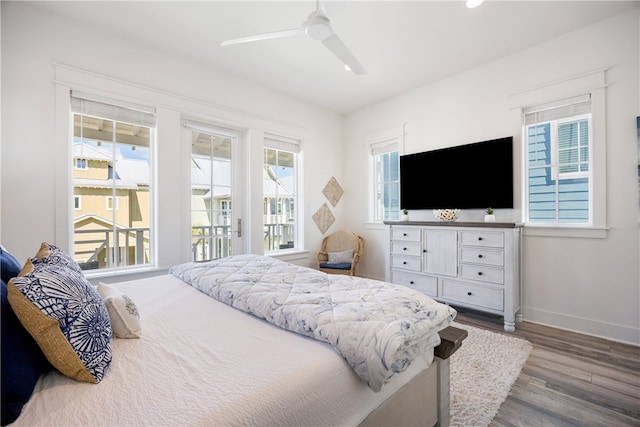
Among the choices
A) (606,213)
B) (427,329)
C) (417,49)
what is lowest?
(427,329)

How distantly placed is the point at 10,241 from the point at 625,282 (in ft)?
17.0

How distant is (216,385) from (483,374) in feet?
6.38

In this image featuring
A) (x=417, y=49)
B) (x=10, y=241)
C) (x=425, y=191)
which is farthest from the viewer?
(x=425, y=191)

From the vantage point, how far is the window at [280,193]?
13.1ft

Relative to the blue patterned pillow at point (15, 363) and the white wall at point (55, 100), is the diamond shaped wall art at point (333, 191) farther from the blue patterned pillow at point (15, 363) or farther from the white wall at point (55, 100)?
the blue patterned pillow at point (15, 363)

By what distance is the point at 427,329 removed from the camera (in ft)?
3.60

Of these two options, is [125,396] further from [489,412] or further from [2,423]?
[489,412]

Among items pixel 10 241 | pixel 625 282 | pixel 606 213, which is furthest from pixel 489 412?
pixel 10 241

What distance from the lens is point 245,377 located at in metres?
0.82

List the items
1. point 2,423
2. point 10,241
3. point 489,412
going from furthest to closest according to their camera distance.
Answer: point 10,241 → point 489,412 → point 2,423

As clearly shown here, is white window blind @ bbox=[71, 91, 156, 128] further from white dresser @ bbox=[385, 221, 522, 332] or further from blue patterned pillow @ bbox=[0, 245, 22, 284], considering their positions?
white dresser @ bbox=[385, 221, 522, 332]

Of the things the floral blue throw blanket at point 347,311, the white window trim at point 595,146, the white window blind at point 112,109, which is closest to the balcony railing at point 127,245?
the white window blind at point 112,109

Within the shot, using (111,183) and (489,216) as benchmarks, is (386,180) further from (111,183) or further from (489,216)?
(111,183)

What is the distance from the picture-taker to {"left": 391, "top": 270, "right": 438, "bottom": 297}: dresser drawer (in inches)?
125
